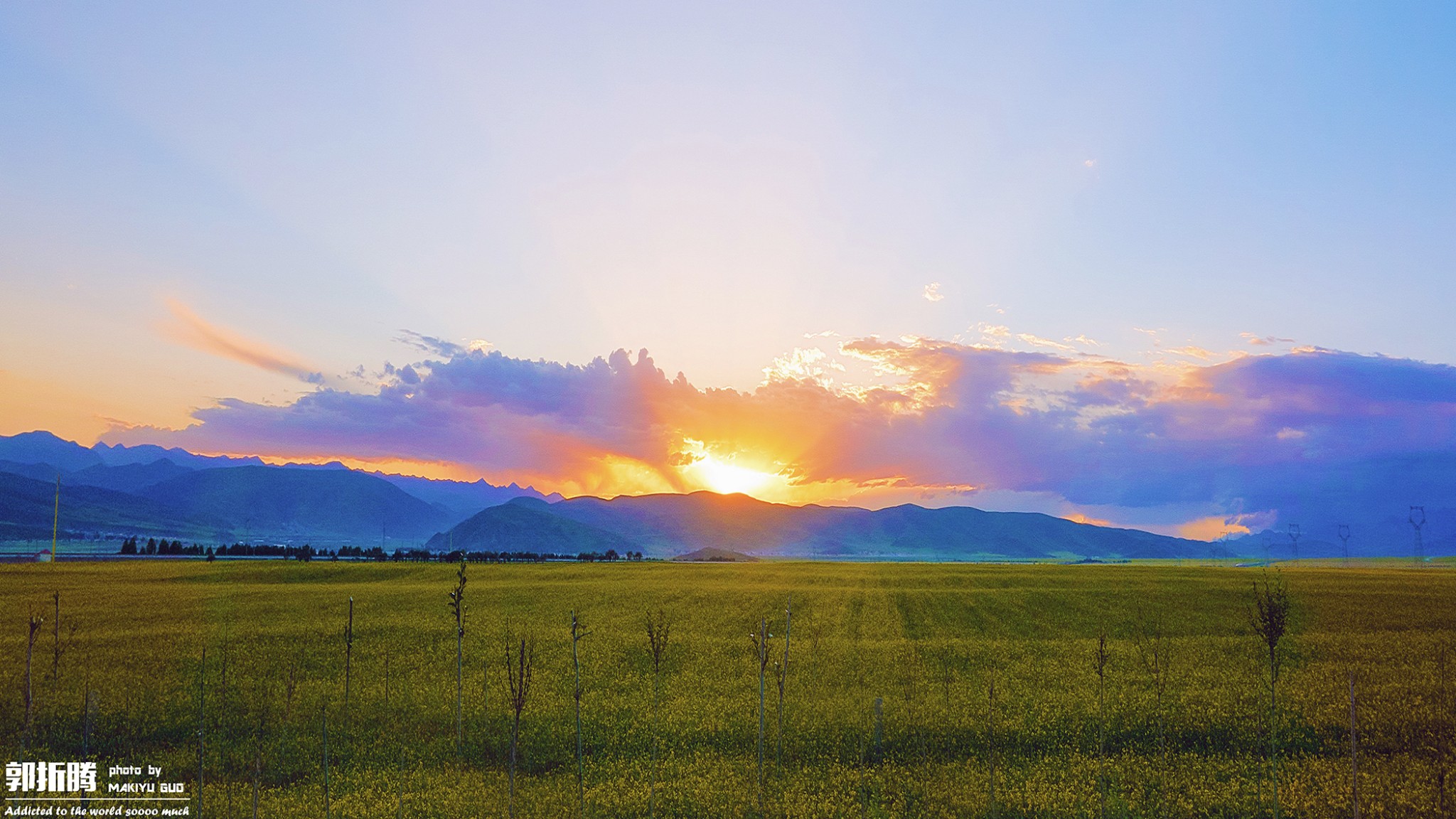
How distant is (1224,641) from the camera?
43.0 metres

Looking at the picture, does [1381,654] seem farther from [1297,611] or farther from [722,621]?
[722,621]

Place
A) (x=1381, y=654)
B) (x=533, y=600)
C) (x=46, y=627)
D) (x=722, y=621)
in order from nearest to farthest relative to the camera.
A: (x=1381, y=654)
(x=46, y=627)
(x=722, y=621)
(x=533, y=600)

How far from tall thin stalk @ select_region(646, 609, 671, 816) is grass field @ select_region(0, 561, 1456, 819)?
0.39 meters

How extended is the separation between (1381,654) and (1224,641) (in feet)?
22.5

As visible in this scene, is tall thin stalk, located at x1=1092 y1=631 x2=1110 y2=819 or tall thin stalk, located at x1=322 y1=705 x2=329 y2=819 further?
tall thin stalk, located at x1=1092 y1=631 x2=1110 y2=819

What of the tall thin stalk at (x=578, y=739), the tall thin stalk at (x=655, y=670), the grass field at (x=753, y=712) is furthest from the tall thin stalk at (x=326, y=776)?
the tall thin stalk at (x=655, y=670)

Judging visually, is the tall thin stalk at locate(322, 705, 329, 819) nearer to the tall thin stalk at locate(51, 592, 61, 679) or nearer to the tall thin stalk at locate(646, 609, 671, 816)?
the tall thin stalk at locate(51, 592, 61, 679)

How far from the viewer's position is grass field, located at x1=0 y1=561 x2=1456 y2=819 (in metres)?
20.5

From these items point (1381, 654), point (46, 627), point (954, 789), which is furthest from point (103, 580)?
point (1381, 654)

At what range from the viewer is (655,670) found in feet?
75.7

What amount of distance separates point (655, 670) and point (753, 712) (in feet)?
21.9

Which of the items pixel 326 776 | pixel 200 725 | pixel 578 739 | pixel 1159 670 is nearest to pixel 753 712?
pixel 578 739

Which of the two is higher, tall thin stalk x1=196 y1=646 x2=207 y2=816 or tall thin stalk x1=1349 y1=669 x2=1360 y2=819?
tall thin stalk x1=1349 y1=669 x2=1360 y2=819

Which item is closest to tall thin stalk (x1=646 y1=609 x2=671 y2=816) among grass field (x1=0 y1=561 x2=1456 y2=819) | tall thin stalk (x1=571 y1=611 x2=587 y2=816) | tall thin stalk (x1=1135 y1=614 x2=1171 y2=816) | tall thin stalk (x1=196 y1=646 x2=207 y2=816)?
grass field (x1=0 y1=561 x2=1456 y2=819)
